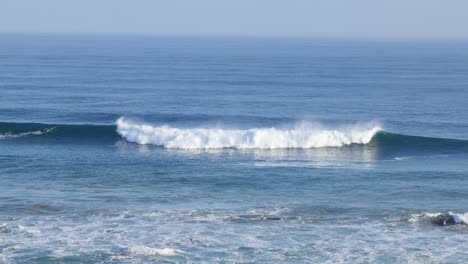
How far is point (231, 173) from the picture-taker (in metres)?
34.2

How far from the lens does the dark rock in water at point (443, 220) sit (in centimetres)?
2630

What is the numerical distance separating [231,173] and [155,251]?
37.5 feet

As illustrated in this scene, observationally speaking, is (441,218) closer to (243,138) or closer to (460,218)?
(460,218)

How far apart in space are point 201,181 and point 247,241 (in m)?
8.64

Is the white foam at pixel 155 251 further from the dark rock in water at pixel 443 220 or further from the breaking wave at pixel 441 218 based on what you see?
the dark rock in water at pixel 443 220

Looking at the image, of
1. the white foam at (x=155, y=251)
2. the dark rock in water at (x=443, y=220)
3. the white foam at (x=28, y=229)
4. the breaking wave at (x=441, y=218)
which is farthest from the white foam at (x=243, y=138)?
the white foam at (x=155, y=251)

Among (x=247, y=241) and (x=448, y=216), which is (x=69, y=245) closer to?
(x=247, y=241)

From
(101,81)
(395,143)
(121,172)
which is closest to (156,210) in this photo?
(121,172)

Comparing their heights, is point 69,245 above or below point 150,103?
below

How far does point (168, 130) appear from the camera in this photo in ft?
141

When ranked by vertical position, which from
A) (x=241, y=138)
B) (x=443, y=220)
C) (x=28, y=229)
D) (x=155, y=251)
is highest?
(x=241, y=138)

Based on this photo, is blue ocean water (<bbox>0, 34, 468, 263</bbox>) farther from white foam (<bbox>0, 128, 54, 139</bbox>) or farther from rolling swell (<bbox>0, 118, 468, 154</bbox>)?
white foam (<bbox>0, 128, 54, 139</bbox>)

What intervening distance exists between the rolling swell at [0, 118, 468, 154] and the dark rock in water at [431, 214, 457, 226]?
13459mm

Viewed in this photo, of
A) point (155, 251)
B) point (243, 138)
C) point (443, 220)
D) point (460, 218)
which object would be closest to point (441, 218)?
point (443, 220)
